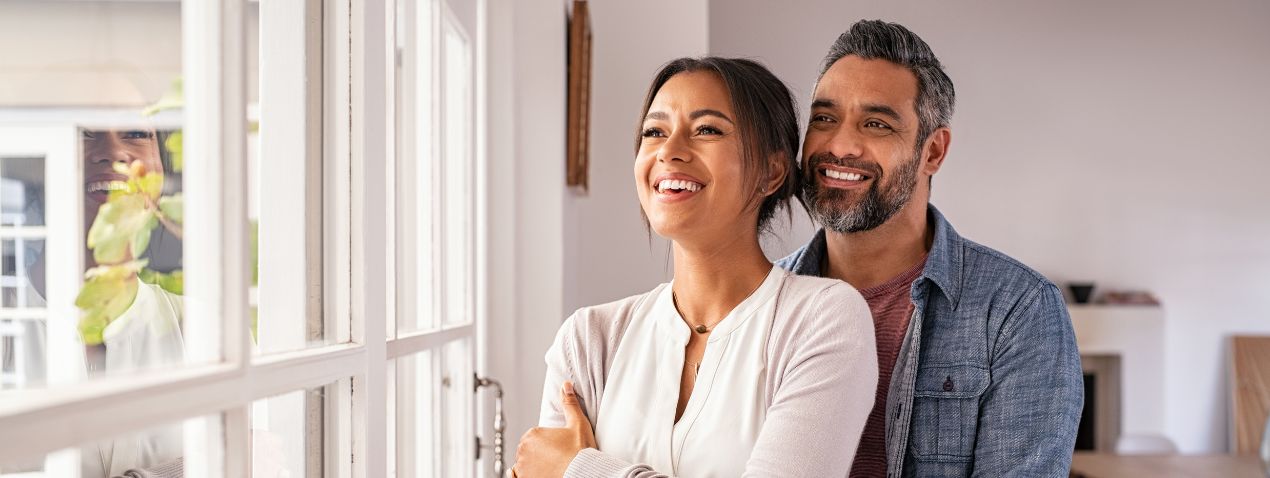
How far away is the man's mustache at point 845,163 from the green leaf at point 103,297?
0.99 metres

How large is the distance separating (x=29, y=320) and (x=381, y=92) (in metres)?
0.70

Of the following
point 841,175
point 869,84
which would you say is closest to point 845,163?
point 841,175

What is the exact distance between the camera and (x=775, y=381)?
1.09 meters

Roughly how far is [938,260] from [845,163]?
185 mm

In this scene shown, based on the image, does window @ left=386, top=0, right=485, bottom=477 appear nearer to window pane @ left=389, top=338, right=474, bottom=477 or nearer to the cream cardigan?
window pane @ left=389, top=338, right=474, bottom=477

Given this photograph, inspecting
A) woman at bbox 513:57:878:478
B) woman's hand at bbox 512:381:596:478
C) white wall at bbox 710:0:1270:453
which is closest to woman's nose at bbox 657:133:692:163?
woman at bbox 513:57:878:478

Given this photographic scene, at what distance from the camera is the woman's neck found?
120cm

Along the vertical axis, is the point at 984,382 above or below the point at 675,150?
below

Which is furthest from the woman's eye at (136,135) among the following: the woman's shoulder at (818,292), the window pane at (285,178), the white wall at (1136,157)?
the white wall at (1136,157)

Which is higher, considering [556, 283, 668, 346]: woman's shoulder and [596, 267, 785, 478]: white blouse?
[556, 283, 668, 346]: woman's shoulder

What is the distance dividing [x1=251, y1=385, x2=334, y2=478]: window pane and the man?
2.39 ft

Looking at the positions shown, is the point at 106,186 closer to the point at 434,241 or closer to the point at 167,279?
the point at 167,279

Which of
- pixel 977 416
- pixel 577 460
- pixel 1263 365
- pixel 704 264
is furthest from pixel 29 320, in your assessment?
pixel 1263 365

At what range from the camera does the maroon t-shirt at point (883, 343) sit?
139 cm
